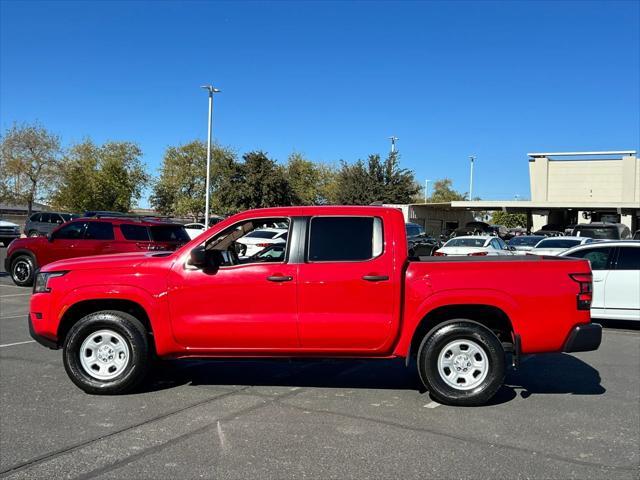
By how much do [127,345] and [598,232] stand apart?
2380cm

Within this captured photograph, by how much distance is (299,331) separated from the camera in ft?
17.7

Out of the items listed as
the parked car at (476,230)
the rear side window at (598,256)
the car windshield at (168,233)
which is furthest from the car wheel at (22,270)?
the parked car at (476,230)

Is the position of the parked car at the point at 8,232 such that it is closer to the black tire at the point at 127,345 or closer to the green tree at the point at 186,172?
the black tire at the point at 127,345

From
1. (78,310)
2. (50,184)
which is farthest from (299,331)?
(50,184)

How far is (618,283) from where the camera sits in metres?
9.51

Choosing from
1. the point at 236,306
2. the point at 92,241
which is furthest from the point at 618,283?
the point at 92,241

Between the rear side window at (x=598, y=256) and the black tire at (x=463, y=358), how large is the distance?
5382 millimetres

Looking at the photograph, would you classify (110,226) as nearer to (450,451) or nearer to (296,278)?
(296,278)

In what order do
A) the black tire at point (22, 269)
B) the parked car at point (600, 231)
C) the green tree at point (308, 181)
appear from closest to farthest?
the black tire at point (22, 269)
the parked car at point (600, 231)
the green tree at point (308, 181)

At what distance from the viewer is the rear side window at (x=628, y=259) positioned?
9562mm

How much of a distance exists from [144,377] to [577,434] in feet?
13.3

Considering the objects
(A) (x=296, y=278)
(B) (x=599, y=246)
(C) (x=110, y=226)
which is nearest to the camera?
(A) (x=296, y=278)

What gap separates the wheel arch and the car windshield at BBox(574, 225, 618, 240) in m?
21.3

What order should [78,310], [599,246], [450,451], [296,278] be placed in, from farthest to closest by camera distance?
[599,246] → [78,310] → [296,278] → [450,451]
